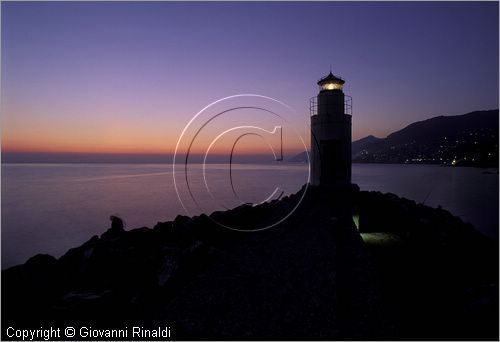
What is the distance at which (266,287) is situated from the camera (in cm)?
666

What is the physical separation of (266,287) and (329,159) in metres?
13.0

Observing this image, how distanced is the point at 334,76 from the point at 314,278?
1524 cm

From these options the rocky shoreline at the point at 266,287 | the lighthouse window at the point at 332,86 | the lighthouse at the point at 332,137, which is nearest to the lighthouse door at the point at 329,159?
the lighthouse at the point at 332,137

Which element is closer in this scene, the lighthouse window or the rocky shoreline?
the rocky shoreline

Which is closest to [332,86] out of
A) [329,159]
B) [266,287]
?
[329,159]

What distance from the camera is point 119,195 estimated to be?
4788cm

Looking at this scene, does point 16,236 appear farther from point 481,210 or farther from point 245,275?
point 481,210

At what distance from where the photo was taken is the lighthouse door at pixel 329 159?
60.3ft

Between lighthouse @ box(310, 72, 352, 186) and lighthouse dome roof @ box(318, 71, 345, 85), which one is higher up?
lighthouse dome roof @ box(318, 71, 345, 85)

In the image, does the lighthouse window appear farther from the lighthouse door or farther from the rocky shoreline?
the rocky shoreline

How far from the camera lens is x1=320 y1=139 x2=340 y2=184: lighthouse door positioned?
1838 centimetres

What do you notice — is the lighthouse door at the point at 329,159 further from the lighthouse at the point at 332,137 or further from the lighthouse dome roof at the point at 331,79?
the lighthouse dome roof at the point at 331,79

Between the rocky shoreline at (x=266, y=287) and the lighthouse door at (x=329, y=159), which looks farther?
the lighthouse door at (x=329, y=159)

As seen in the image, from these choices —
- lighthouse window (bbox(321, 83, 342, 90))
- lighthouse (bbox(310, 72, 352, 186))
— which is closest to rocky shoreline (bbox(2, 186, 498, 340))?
lighthouse (bbox(310, 72, 352, 186))
